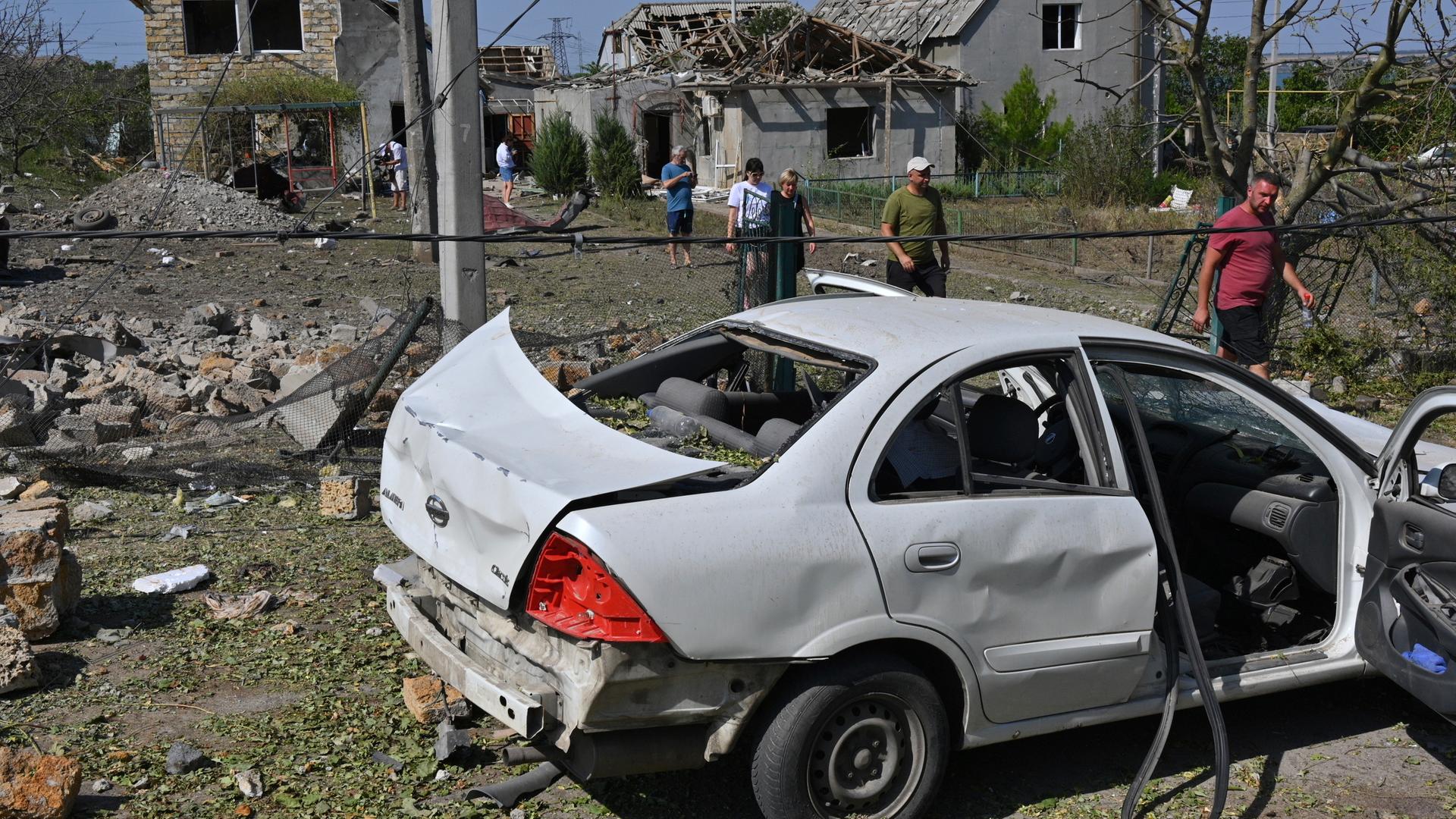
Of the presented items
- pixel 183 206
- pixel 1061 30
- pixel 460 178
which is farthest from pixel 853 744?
pixel 1061 30

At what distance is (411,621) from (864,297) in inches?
80.1

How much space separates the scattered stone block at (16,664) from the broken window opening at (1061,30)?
3668cm

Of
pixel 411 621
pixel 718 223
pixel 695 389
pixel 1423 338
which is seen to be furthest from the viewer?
pixel 718 223

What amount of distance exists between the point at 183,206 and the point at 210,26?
49.6 feet

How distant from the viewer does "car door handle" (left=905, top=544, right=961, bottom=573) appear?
358 centimetres

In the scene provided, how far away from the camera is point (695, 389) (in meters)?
4.66

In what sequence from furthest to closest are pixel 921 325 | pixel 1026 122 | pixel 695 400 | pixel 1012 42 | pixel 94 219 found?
pixel 1012 42, pixel 1026 122, pixel 94 219, pixel 695 400, pixel 921 325

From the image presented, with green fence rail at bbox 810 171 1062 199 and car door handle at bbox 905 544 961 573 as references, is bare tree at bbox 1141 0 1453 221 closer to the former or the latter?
car door handle at bbox 905 544 961 573

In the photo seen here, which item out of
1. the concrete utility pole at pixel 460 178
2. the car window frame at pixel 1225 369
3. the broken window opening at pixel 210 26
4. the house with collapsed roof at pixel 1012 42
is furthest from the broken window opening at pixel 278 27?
the car window frame at pixel 1225 369

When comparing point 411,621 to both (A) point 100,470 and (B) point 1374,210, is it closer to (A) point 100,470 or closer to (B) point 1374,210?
(A) point 100,470

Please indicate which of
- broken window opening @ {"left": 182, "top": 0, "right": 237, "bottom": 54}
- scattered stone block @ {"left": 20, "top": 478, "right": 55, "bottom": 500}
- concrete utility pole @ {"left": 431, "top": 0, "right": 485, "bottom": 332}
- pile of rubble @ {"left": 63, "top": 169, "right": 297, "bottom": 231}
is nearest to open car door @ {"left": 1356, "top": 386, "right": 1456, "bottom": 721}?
concrete utility pole @ {"left": 431, "top": 0, "right": 485, "bottom": 332}

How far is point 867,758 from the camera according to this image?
3.67 metres

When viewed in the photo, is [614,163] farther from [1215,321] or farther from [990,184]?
[1215,321]

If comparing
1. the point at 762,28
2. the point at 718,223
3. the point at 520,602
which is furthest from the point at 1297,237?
the point at 762,28
